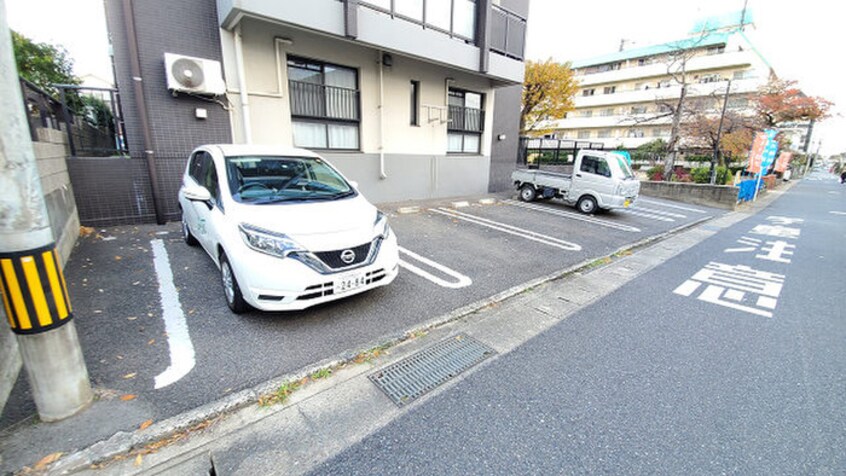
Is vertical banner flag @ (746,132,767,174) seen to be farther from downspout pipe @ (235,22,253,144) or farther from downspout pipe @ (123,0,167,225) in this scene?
downspout pipe @ (123,0,167,225)

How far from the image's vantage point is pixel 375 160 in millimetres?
8898

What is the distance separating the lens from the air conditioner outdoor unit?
584 centimetres

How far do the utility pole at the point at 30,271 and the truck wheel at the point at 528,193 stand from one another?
11.0 meters

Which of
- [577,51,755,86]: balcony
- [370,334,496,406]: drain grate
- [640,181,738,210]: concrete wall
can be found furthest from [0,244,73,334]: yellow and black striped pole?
[577,51,755,86]: balcony

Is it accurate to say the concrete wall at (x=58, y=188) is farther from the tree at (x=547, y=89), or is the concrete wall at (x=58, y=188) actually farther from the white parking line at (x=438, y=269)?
the tree at (x=547, y=89)

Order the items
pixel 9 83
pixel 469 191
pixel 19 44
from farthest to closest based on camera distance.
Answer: pixel 19 44
pixel 469 191
pixel 9 83

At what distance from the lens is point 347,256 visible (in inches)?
125

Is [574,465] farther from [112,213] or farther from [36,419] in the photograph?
[112,213]

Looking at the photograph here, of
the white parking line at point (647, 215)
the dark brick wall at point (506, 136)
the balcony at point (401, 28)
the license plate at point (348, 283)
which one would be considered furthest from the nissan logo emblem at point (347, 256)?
the dark brick wall at point (506, 136)

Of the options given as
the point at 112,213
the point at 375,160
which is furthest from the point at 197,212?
the point at 375,160

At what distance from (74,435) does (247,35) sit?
7.13 meters

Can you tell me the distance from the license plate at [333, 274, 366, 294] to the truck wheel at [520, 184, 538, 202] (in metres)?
9.13

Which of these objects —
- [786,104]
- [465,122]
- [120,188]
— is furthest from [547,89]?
[120,188]

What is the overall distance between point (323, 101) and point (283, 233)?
232 inches
